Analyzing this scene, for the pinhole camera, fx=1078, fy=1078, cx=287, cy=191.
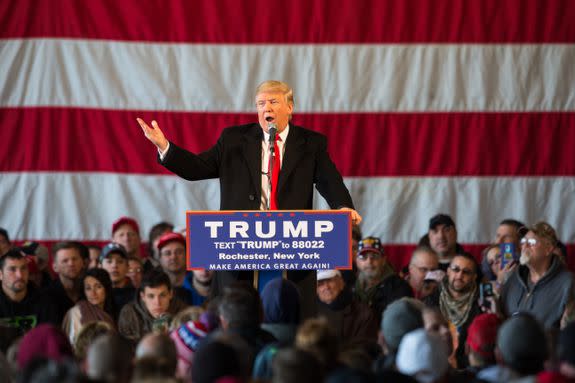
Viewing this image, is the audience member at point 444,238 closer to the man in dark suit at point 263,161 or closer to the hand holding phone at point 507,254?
the hand holding phone at point 507,254

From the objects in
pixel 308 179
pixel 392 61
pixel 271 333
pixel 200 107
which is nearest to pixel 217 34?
pixel 200 107

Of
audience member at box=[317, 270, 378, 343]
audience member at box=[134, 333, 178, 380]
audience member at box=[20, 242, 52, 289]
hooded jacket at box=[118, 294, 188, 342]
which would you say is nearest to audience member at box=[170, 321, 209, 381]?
audience member at box=[134, 333, 178, 380]

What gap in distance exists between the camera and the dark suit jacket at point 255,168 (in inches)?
194

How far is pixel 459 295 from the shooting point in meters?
6.72

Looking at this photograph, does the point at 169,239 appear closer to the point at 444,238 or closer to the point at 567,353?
the point at 444,238

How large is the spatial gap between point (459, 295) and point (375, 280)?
75 cm

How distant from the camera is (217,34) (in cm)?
A: 847

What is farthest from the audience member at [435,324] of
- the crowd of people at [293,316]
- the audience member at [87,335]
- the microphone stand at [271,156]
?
the audience member at [87,335]

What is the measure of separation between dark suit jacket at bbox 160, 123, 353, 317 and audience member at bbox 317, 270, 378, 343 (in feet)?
5.09

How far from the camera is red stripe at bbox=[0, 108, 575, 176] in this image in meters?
8.39

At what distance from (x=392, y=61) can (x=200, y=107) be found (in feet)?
5.06

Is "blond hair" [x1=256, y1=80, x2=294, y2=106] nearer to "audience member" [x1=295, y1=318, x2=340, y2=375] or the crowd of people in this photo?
the crowd of people

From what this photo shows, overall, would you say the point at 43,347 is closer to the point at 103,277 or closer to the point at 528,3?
the point at 103,277

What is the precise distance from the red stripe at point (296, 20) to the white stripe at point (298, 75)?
0.25ft
